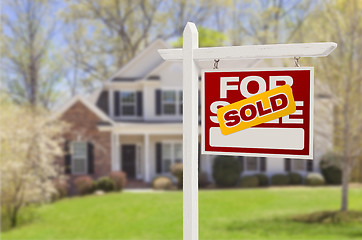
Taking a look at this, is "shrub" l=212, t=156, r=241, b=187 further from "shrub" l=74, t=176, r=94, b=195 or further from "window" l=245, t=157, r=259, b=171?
"shrub" l=74, t=176, r=94, b=195

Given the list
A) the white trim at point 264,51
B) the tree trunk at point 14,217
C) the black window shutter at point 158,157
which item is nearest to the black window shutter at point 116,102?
the black window shutter at point 158,157

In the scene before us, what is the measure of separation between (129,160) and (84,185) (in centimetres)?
409

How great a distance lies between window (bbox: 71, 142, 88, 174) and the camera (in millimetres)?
20828

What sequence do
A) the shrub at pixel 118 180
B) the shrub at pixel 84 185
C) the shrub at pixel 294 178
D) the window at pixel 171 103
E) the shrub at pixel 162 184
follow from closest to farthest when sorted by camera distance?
the shrub at pixel 84 185
the shrub at pixel 118 180
the shrub at pixel 162 184
the shrub at pixel 294 178
the window at pixel 171 103

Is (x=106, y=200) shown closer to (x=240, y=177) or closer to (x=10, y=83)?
(x=240, y=177)

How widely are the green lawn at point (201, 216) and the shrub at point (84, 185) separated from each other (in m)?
1.16

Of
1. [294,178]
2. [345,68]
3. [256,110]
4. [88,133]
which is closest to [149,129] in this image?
[88,133]

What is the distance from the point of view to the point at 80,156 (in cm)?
2091

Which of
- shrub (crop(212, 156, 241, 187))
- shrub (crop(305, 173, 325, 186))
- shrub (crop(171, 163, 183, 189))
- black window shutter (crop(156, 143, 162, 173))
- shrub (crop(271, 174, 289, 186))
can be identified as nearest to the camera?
shrub (crop(171, 163, 183, 189))

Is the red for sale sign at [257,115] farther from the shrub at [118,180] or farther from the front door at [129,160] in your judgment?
the front door at [129,160]

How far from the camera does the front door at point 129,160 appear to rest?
22469mm

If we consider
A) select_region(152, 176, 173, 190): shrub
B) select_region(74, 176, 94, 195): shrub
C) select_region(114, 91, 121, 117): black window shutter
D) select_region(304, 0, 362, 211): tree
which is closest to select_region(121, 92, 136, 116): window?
select_region(114, 91, 121, 117): black window shutter

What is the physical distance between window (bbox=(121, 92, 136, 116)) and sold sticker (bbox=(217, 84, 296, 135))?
19.4 m

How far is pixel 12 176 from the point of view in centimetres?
→ 1409
